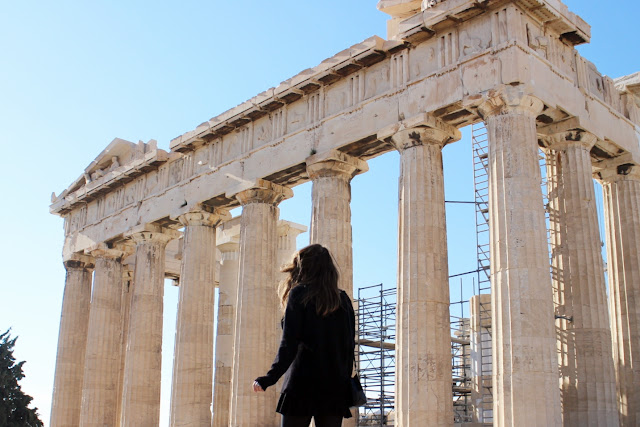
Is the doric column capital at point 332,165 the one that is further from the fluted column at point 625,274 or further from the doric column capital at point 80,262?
the doric column capital at point 80,262

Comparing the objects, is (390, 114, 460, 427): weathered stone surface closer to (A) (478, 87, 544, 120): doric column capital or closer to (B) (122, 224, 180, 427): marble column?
(A) (478, 87, 544, 120): doric column capital

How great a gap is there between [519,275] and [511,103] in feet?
14.6

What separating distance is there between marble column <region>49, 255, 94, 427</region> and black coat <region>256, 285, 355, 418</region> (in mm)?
32369

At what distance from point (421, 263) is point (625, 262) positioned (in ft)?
23.1

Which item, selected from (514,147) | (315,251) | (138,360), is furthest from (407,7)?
(315,251)

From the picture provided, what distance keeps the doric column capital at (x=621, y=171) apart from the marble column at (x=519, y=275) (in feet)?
18.3

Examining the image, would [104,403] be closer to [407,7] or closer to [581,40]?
[407,7]

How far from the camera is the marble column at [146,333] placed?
102ft

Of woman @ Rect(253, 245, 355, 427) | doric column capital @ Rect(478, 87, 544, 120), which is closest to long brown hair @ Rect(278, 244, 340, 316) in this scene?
woman @ Rect(253, 245, 355, 427)

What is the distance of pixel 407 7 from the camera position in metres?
25.2

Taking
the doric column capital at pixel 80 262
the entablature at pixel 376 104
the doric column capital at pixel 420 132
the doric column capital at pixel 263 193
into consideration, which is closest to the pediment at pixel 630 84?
the entablature at pixel 376 104

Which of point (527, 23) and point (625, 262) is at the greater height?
point (527, 23)

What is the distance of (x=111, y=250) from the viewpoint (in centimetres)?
3584

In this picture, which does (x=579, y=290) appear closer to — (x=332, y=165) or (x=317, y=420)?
(x=332, y=165)
